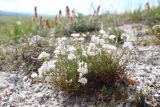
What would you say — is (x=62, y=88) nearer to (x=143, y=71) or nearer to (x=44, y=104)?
(x=44, y=104)

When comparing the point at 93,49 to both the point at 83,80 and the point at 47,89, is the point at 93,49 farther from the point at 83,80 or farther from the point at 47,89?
the point at 47,89

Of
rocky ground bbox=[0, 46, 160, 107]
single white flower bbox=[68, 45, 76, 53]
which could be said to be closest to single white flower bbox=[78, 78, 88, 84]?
rocky ground bbox=[0, 46, 160, 107]

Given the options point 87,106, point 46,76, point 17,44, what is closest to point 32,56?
point 17,44

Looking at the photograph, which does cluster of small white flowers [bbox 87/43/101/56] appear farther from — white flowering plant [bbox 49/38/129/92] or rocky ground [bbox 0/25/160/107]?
rocky ground [bbox 0/25/160/107]

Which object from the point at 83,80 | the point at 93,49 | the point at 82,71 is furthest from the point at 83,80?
the point at 93,49

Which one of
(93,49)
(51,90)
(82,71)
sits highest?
(93,49)

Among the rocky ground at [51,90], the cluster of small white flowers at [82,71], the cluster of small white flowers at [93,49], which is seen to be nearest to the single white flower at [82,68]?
the cluster of small white flowers at [82,71]

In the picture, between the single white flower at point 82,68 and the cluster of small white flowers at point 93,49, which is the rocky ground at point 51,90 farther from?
the cluster of small white flowers at point 93,49

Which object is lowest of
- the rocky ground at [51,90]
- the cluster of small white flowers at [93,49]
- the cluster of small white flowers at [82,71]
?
the rocky ground at [51,90]
